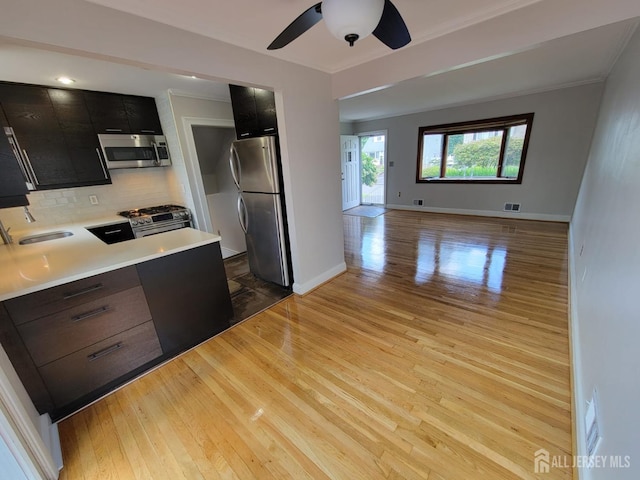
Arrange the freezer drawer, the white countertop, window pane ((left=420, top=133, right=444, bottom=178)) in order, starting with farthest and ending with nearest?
window pane ((left=420, top=133, right=444, bottom=178)) < the freezer drawer < the white countertop

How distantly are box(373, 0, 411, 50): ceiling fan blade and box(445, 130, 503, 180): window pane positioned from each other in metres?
4.97

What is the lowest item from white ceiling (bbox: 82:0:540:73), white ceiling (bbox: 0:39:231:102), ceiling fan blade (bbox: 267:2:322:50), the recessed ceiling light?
ceiling fan blade (bbox: 267:2:322:50)

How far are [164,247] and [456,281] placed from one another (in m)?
2.94

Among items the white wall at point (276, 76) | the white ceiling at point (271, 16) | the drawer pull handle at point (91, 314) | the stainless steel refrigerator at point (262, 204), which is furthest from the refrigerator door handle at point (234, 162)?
the drawer pull handle at point (91, 314)

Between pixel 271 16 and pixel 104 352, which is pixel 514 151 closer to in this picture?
pixel 271 16

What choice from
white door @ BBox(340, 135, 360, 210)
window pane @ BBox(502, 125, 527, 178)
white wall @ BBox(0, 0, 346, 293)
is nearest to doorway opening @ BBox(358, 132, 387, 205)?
white door @ BBox(340, 135, 360, 210)

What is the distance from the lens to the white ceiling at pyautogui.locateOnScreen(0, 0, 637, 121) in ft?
5.04

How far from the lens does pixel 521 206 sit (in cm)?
507

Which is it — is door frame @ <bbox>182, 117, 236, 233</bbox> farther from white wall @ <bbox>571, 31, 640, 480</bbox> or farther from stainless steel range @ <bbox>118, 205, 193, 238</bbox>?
white wall @ <bbox>571, 31, 640, 480</bbox>

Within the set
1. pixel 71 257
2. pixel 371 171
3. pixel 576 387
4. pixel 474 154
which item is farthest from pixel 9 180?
pixel 371 171

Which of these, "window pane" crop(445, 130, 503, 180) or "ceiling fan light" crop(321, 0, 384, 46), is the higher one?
"ceiling fan light" crop(321, 0, 384, 46)

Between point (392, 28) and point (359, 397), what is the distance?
2095 millimetres

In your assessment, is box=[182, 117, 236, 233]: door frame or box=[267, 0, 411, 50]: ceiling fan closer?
box=[267, 0, 411, 50]: ceiling fan

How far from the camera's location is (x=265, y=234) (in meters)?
2.89
